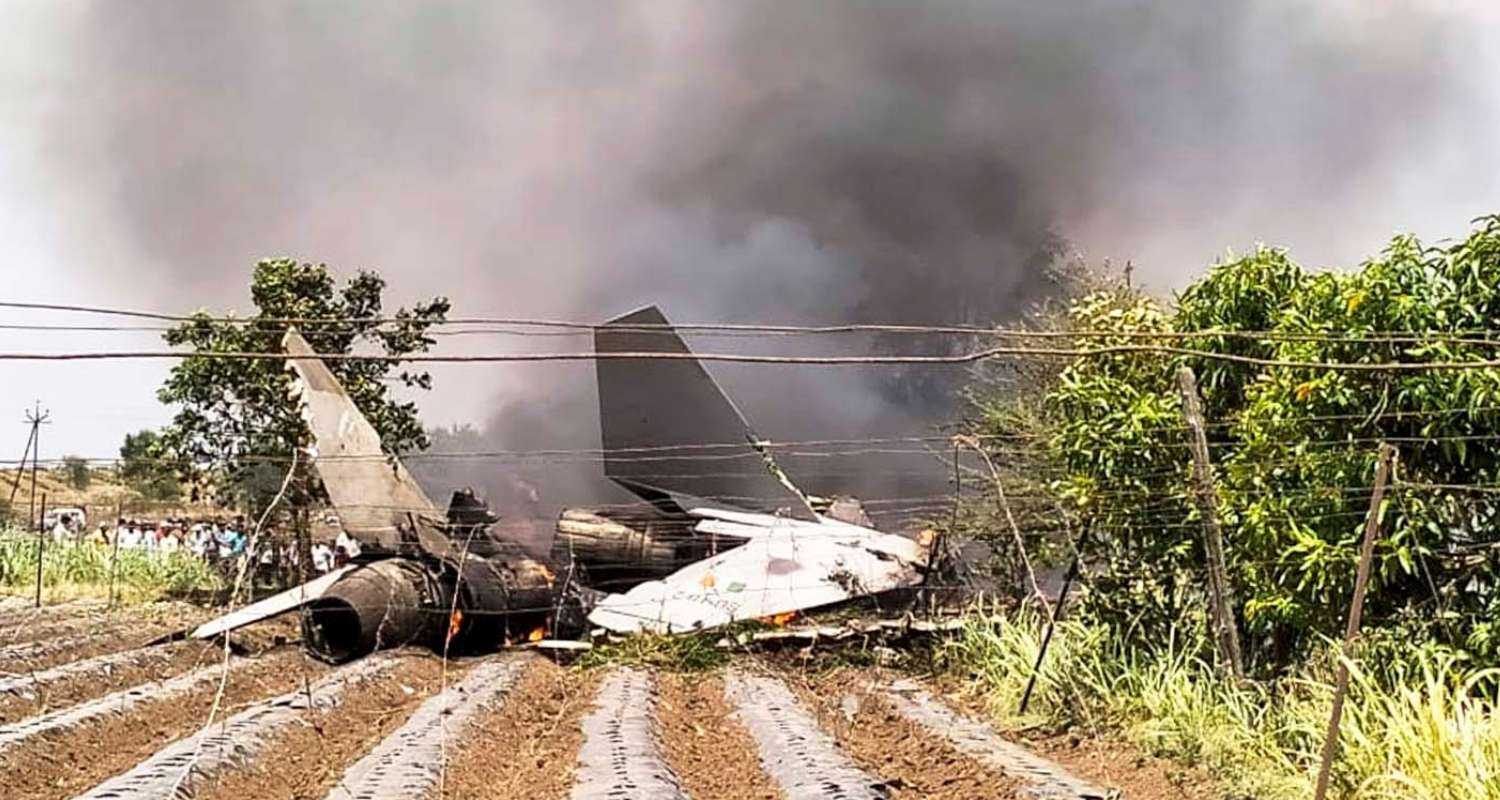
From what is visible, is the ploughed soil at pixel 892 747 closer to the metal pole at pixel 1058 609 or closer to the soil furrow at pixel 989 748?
the soil furrow at pixel 989 748

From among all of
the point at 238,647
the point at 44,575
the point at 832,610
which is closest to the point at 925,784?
the point at 832,610

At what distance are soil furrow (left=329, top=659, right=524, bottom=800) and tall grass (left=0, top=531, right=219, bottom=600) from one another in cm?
1151

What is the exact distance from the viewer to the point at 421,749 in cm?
916

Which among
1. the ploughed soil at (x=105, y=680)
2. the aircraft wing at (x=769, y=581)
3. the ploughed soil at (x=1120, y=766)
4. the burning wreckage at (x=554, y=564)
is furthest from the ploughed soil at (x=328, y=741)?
the ploughed soil at (x=1120, y=766)

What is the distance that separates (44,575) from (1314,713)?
68.3ft

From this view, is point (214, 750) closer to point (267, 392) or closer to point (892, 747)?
point (892, 747)

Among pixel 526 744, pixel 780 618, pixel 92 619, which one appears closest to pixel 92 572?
pixel 92 619

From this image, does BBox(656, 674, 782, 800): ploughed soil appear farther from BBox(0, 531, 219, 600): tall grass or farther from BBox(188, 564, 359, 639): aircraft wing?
BBox(0, 531, 219, 600): tall grass

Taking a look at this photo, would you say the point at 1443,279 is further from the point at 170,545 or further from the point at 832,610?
the point at 170,545

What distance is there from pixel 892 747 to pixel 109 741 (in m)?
5.45

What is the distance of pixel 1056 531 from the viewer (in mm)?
14953

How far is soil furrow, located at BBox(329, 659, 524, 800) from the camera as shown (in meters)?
7.70

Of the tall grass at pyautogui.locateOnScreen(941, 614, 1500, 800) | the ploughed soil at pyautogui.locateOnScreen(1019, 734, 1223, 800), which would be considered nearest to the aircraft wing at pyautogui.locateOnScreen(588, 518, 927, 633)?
the tall grass at pyautogui.locateOnScreen(941, 614, 1500, 800)

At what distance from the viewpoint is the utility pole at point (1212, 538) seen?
8.67m
